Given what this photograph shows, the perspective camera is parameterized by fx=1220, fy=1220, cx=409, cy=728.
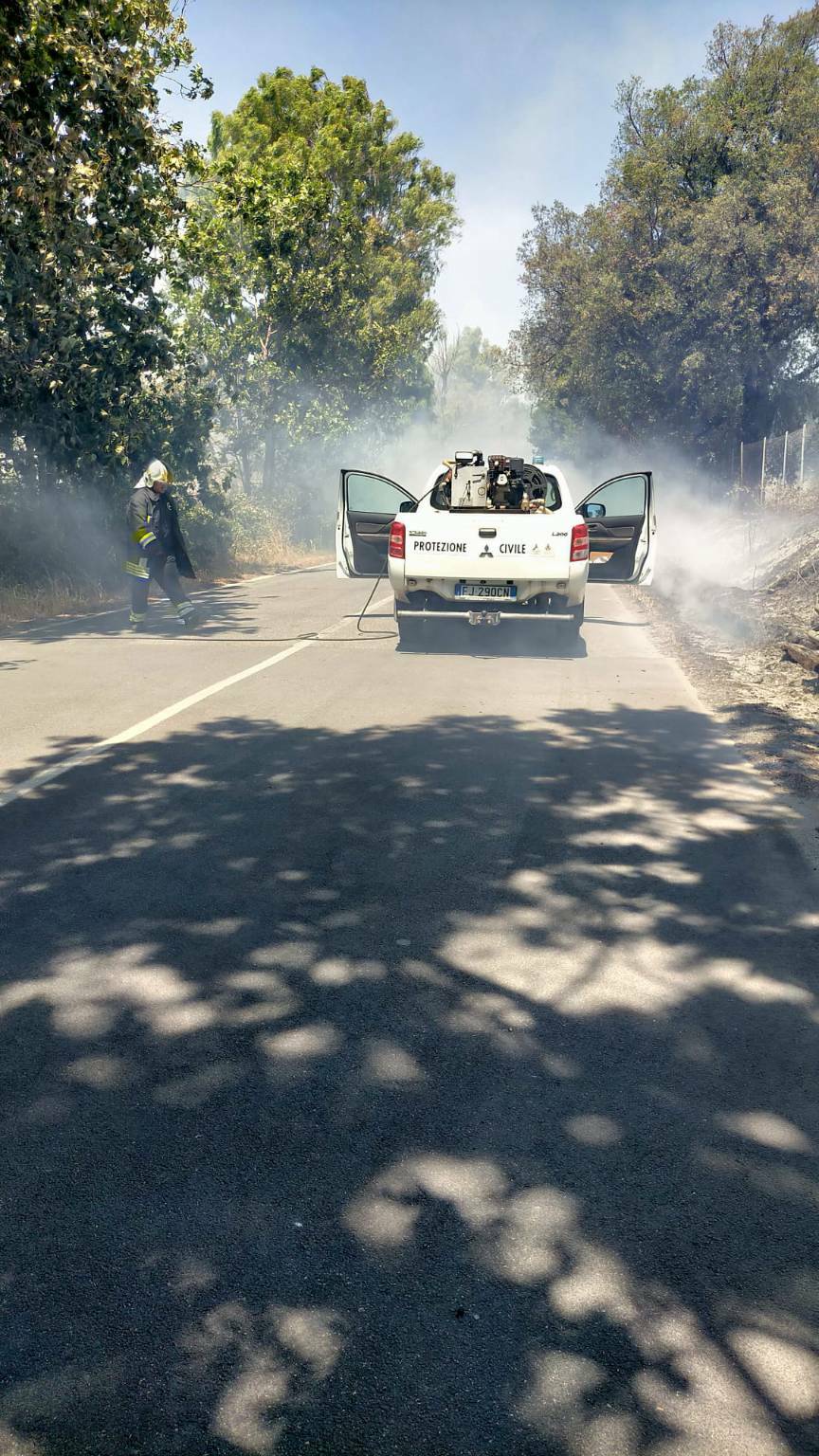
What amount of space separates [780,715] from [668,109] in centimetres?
3146

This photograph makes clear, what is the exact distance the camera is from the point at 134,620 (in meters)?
15.5

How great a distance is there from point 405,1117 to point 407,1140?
0.45 feet

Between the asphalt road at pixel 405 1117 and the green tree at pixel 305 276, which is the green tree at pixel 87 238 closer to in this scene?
the green tree at pixel 305 276

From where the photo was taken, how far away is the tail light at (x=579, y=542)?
41.6 feet

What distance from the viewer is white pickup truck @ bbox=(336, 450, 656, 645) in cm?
1280

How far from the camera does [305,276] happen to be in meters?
34.0

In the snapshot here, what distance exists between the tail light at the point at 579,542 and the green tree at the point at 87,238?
21.9 feet

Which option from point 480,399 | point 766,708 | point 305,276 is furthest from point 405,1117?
point 480,399

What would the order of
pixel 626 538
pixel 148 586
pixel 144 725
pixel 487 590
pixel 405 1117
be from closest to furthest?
1. pixel 405 1117
2. pixel 144 725
3. pixel 487 590
4. pixel 626 538
5. pixel 148 586

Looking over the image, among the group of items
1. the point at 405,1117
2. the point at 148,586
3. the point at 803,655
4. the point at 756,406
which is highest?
the point at 756,406

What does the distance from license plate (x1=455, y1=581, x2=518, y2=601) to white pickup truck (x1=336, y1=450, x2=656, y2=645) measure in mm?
10

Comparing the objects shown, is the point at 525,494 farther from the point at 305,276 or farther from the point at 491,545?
the point at 305,276

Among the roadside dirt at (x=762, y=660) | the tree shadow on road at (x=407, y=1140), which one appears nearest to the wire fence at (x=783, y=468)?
the roadside dirt at (x=762, y=660)

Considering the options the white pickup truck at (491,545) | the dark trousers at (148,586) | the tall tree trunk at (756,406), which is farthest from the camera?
the tall tree trunk at (756,406)
